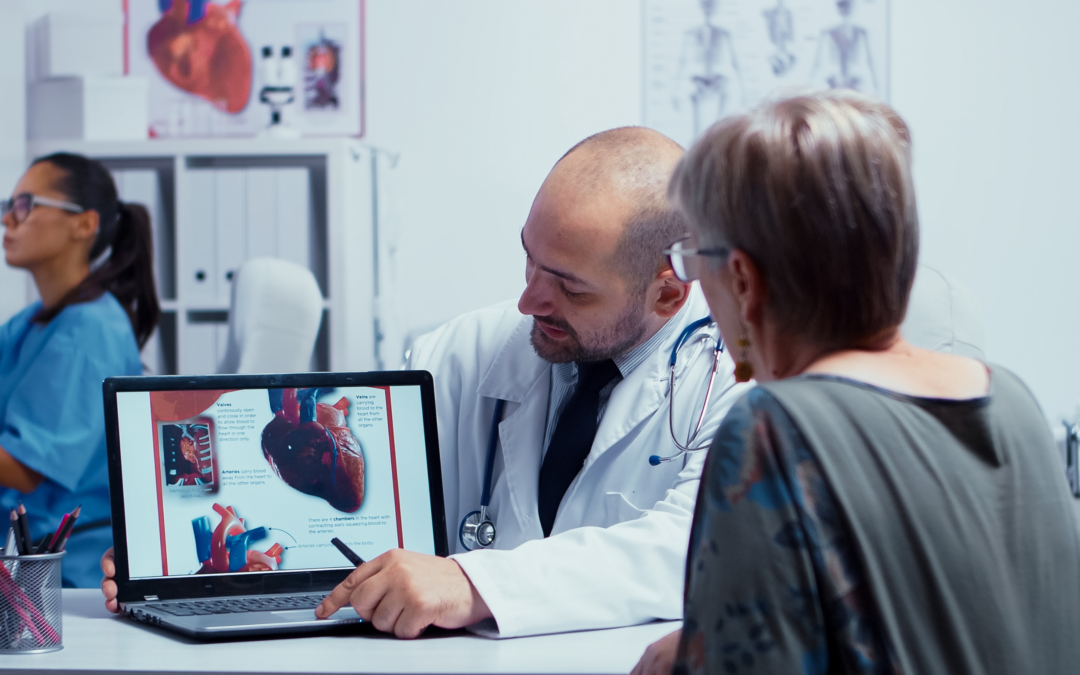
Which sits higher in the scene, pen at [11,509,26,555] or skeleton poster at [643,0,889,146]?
skeleton poster at [643,0,889,146]

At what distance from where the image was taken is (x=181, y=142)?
9.38 ft

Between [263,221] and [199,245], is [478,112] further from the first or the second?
[199,245]

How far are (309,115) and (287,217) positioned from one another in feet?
1.35

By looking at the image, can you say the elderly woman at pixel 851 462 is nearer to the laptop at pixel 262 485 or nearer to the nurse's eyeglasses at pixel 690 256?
the nurse's eyeglasses at pixel 690 256

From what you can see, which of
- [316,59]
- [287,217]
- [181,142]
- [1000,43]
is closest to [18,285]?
[181,142]

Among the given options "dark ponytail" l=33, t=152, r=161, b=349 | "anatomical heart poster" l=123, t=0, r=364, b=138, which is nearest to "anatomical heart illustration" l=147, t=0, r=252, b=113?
"anatomical heart poster" l=123, t=0, r=364, b=138

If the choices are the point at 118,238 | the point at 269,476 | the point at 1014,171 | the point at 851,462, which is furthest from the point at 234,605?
the point at 1014,171

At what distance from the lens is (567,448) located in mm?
1313

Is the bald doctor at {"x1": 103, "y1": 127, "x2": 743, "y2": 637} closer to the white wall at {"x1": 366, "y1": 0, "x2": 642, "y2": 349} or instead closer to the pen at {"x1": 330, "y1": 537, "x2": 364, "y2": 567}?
the pen at {"x1": 330, "y1": 537, "x2": 364, "y2": 567}

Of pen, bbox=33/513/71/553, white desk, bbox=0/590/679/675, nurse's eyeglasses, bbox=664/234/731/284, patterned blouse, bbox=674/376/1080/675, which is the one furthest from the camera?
pen, bbox=33/513/71/553

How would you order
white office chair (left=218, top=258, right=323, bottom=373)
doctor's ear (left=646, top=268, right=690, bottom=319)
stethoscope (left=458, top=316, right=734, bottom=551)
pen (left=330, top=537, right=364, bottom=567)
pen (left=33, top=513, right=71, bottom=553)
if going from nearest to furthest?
1. pen (left=33, top=513, right=71, bottom=553)
2. pen (left=330, top=537, right=364, bottom=567)
3. stethoscope (left=458, top=316, right=734, bottom=551)
4. doctor's ear (left=646, top=268, right=690, bottom=319)
5. white office chair (left=218, top=258, right=323, bottom=373)

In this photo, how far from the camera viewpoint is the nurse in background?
2096mm

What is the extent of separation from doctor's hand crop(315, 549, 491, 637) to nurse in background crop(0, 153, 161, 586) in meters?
1.33

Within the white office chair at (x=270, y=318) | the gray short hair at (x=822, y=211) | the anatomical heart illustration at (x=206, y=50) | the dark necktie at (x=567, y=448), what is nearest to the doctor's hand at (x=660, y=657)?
the gray short hair at (x=822, y=211)
